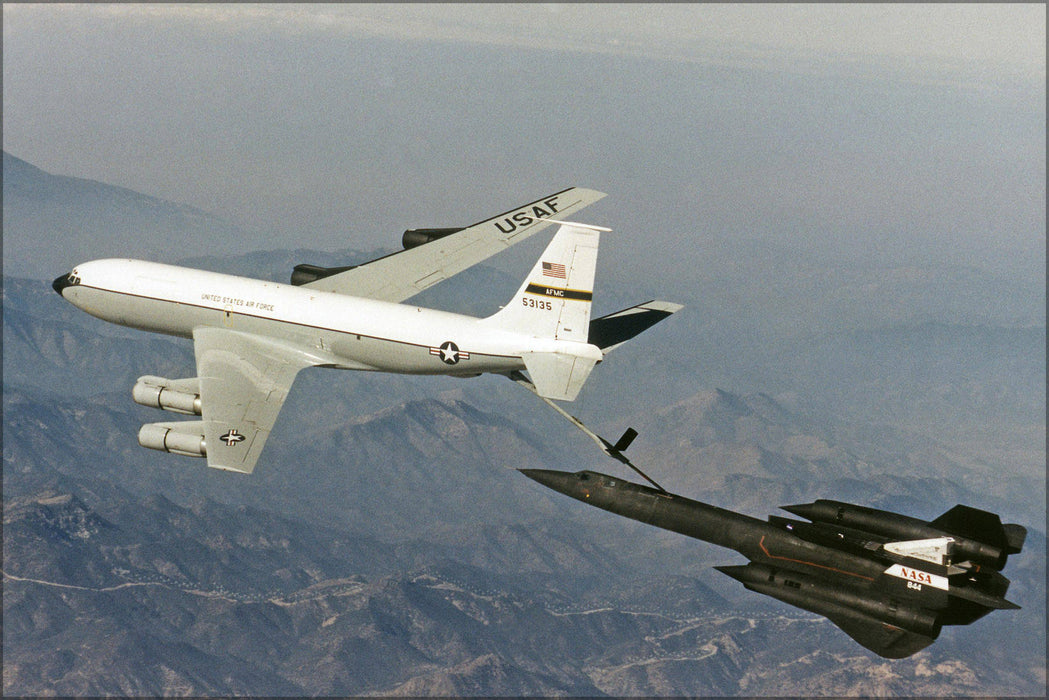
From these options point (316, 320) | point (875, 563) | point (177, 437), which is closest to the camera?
point (875, 563)

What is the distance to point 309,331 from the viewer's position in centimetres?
5859

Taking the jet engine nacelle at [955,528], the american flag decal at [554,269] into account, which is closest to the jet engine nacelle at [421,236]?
the american flag decal at [554,269]

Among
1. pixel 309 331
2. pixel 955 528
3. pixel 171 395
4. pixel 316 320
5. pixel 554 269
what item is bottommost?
pixel 955 528

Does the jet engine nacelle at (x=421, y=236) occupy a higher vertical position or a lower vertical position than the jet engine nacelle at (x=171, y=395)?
higher

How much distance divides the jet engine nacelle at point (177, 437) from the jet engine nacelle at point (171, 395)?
291 centimetres

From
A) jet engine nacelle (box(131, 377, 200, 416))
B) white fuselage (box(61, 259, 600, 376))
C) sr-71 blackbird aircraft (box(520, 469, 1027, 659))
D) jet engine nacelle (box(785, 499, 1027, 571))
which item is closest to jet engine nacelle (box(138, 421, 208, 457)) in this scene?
jet engine nacelle (box(131, 377, 200, 416))

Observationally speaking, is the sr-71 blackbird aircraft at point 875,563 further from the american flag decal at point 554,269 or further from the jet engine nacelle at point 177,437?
the jet engine nacelle at point 177,437

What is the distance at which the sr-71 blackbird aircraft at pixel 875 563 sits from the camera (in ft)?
153

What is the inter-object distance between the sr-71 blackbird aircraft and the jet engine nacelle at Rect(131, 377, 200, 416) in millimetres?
24742

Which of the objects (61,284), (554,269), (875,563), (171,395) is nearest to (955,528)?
(875,563)

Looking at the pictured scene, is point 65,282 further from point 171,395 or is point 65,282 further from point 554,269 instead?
point 554,269

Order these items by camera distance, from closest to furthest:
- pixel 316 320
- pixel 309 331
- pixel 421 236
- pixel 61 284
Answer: pixel 316 320, pixel 309 331, pixel 61 284, pixel 421 236

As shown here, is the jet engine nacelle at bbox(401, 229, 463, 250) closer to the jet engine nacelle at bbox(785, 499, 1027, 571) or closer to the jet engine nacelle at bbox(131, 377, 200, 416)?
the jet engine nacelle at bbox(131, 377, 200, 416)

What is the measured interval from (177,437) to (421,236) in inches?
953
